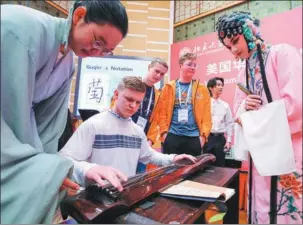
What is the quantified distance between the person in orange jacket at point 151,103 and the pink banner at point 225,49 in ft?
0.20

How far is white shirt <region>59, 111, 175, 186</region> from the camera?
703 millimetres

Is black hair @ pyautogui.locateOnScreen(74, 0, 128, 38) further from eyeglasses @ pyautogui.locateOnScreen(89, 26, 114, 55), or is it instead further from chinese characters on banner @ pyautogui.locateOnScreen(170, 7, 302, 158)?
chinese characters on banner @ pyautogui.locateOnScreen(170, 7, 302, 158)

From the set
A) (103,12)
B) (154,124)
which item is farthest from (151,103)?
(103,12)

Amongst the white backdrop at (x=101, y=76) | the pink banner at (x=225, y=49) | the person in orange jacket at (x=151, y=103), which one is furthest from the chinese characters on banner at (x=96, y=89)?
the pink banner at (x=225, y=49)

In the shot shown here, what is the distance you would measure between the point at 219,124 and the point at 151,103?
313 millimetres

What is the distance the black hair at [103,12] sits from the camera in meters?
0.39

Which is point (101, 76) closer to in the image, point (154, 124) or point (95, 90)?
point (95, 90)

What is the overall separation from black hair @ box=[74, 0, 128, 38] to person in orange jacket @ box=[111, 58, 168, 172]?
1.84ft

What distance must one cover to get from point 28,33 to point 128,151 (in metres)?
0.54

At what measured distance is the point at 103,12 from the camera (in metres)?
0.39

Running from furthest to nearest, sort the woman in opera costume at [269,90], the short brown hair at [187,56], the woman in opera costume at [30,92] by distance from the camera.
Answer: the short brown hair at [187,56] < the woman in opera costume at [269,90] < the woman in opera costume at [30,92]

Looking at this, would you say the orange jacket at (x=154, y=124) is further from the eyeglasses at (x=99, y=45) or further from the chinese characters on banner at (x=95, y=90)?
the eyeglasses at (x=99, y=45)

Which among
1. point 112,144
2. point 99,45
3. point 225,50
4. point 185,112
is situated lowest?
point 112,144

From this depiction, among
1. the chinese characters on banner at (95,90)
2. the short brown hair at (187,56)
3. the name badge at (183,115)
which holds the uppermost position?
the short brown hair at (187,56)
